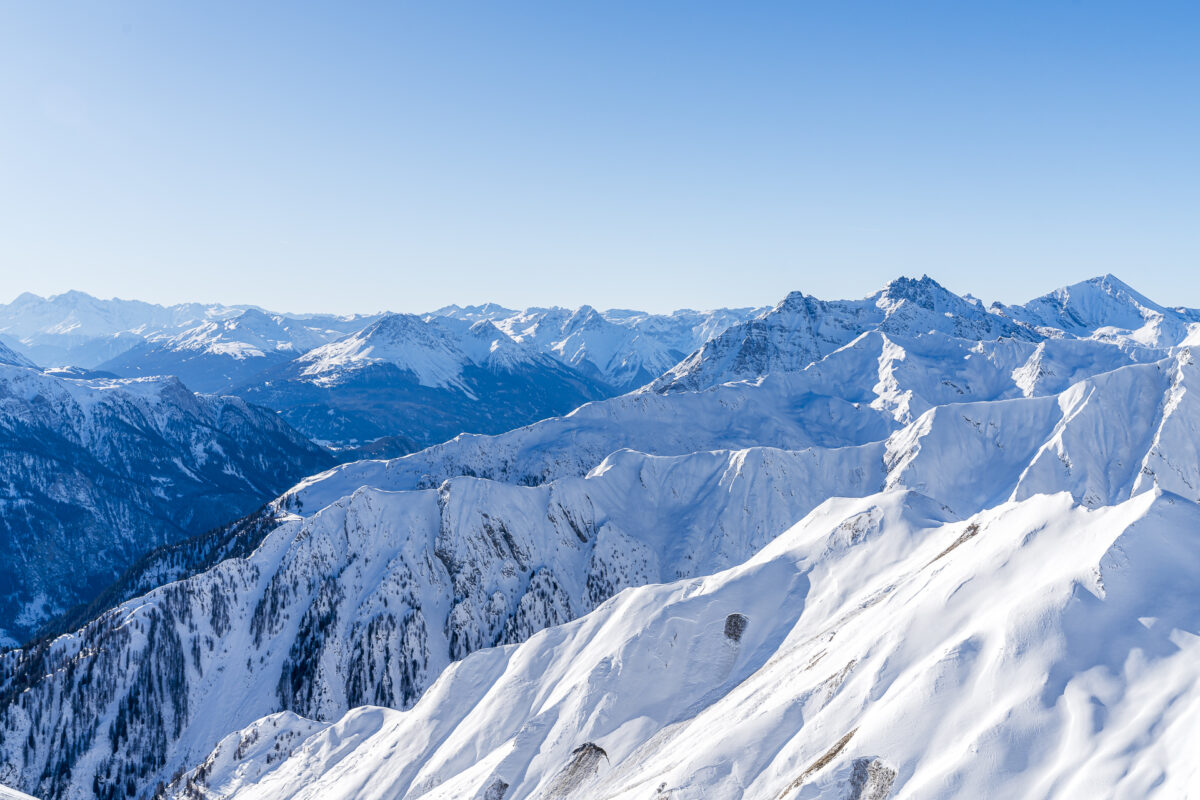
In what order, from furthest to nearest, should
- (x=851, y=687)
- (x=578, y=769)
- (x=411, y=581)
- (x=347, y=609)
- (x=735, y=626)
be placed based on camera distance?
(x=411, y=581) < (x=347, y=609) < (x=735, y=626) < (x=578, y=769) < (x=851, y=687)

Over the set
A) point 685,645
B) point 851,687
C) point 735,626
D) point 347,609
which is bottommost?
point 347,609

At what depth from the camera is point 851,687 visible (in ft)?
183

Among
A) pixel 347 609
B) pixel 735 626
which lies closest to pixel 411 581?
pixel 347 609

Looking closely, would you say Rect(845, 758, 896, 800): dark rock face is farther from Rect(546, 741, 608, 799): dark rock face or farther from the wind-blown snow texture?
Rect(546, 741, 608, 799): dark rock face

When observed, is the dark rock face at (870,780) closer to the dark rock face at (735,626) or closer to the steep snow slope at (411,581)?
the dark rock face at (735,626)

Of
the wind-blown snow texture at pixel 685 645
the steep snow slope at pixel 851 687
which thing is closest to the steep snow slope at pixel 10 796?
the steep snow slope at pixel 851 687

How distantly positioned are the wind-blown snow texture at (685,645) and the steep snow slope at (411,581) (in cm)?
53

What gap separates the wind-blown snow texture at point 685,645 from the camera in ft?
156

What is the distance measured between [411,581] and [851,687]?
11746 centimetres

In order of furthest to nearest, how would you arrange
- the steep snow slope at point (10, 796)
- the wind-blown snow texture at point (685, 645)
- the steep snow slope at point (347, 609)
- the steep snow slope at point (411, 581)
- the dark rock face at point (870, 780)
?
the steep snow slope at point (411, 581)
the steep snow slope at point (347, 609)
the steep snow slope at point (10, 796)
the wind-blown snow texture at point (685, 645)
the dark rock face at point (870, 780)

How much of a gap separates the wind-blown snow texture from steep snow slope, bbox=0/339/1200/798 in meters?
0.53

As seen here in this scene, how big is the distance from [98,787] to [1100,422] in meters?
226

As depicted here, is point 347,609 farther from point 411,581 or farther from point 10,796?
point 10,796

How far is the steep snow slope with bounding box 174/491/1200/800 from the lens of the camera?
146 ft
